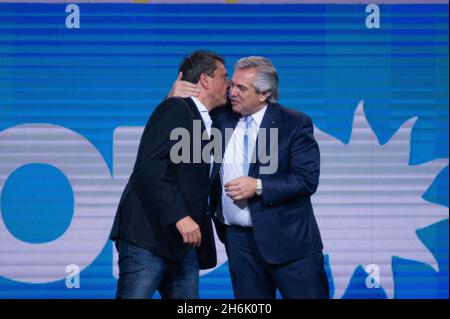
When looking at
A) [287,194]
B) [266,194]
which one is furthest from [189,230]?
[287,194]

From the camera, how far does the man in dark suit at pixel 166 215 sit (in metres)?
4.62

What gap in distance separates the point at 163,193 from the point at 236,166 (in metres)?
0.52

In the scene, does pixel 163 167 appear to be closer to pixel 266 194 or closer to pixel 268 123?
pixel 266 194

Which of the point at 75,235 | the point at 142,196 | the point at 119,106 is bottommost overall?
the point at 75,235

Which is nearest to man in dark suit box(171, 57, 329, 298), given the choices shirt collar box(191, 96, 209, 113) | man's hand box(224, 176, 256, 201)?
man's hand box(224, 176, 256, 201)

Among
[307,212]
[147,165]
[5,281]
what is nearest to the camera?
[147,165]

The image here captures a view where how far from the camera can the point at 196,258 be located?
4910mm

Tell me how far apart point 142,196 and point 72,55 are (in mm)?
2097

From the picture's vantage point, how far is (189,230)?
4.55 meters

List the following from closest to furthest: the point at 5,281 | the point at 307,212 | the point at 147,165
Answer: the point at 147,165 → the point at 307,212 → the point at 5,281

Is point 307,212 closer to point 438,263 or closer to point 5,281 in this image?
point 438,263

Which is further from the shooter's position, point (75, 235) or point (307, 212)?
point (75, 235)

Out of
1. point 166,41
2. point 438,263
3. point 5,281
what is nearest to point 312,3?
point 166,41

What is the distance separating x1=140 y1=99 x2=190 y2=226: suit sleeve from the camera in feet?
15.1
